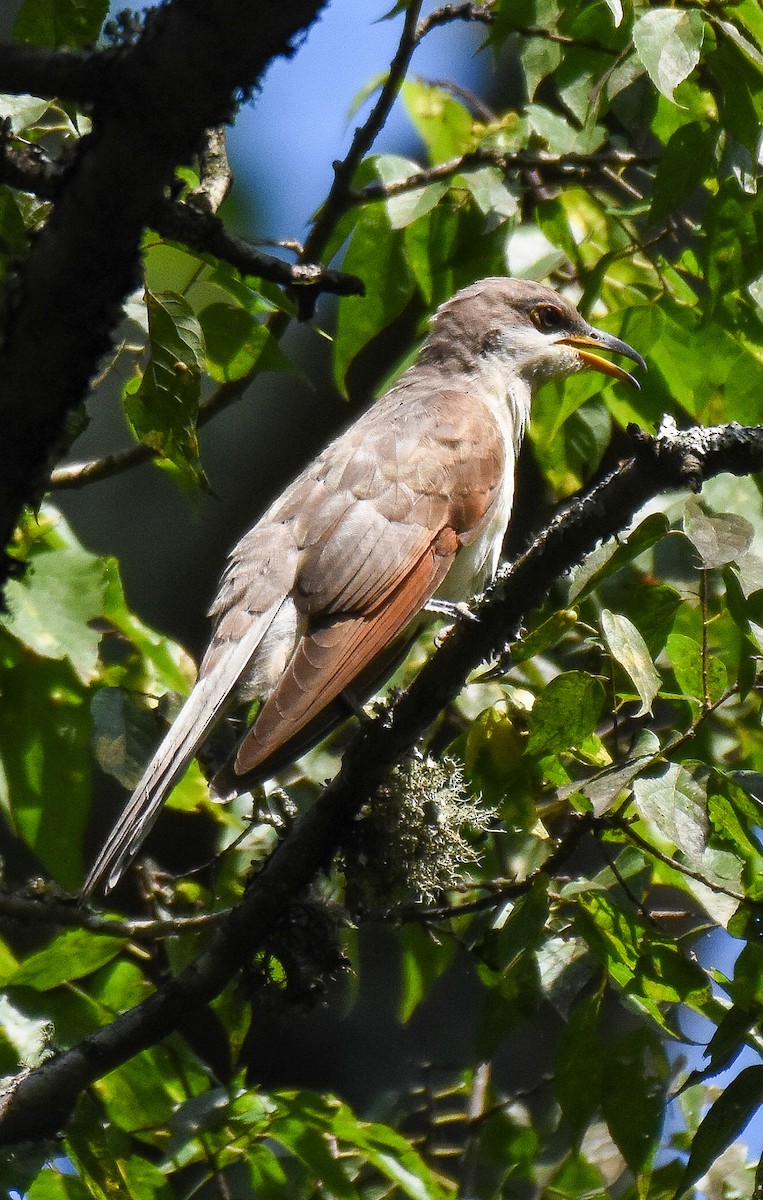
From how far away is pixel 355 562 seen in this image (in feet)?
11.9

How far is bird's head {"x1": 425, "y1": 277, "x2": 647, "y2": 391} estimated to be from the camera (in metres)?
4.59

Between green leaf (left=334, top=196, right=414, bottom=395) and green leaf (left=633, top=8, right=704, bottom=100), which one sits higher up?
green leaf (left=633, top=8, right=704, bottom=100)

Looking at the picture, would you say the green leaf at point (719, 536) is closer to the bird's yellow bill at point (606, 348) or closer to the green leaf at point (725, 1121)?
the green leaf at point (725, 1121)

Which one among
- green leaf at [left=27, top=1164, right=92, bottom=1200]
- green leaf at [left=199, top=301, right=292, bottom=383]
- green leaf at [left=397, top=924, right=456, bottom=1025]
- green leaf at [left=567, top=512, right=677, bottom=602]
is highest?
green leaf at [left=567, top=512, right=677, bottom=602]

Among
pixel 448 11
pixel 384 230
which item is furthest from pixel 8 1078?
pixel 448 11

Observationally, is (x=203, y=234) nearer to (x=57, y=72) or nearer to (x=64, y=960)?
(x=57, y=72)

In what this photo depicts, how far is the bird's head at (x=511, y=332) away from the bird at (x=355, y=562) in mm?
14

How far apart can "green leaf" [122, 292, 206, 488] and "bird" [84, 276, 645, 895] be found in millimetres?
705

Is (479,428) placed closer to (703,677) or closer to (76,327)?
(703,677)

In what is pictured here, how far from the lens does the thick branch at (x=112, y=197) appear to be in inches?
59.1

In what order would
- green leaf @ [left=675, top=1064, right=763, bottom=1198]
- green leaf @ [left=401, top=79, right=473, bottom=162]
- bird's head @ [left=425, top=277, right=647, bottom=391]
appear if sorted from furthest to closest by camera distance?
bird's head @ [left=425, top=277, right=647, bottom=391] → green leaf @ [left=401, top=79, right=473, bottom=162] → green leaf @ [left=675, top=1064, right=763, bottom=1198]

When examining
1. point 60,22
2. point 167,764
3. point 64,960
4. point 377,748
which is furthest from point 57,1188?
point 60,22

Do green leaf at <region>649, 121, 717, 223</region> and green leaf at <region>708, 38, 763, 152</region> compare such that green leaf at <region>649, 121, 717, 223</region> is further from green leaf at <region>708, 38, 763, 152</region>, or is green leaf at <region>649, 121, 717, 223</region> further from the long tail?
the long tail

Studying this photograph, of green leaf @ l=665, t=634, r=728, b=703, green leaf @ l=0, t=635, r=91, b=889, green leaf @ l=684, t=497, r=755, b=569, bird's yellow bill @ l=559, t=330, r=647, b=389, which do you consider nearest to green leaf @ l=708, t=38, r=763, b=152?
bird's yellow bill @ l=559, t=330, r=647, b=389
